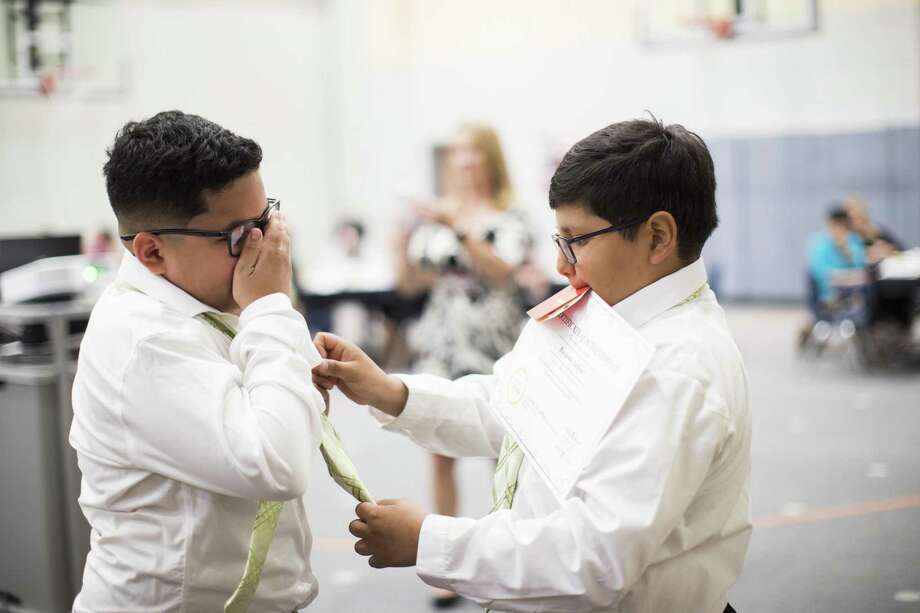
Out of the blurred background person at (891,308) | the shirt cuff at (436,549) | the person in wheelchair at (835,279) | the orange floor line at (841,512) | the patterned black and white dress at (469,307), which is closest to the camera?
the shirt cuff at (436,549)

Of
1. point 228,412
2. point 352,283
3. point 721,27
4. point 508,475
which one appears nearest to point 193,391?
point 228,412

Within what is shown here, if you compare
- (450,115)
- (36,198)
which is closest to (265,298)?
(36,198)

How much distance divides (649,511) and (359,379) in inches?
24.6

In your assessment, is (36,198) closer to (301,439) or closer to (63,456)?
(63,456)

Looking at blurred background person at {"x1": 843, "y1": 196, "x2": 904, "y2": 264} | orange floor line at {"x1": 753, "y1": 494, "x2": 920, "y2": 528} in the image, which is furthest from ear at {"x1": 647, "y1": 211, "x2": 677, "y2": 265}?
blurred background person at {"x1": 843, "y1": 196, "x2": 904, "y2": 264}

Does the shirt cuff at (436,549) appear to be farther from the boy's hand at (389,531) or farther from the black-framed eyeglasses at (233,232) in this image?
the black-framed eyeglasses at (233,232)

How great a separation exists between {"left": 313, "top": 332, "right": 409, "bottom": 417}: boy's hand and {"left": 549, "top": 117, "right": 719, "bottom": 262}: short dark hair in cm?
49

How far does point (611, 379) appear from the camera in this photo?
1233 millimetres

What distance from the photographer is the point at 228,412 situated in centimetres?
126

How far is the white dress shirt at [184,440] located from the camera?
1251 mm

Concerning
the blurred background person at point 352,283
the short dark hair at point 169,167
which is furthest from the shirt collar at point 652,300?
the blurred background person at point 352,283

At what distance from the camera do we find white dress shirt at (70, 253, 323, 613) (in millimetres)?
A: 1251

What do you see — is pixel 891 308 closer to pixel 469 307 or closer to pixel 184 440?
pixel 469 307

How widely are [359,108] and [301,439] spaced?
13.8 m
